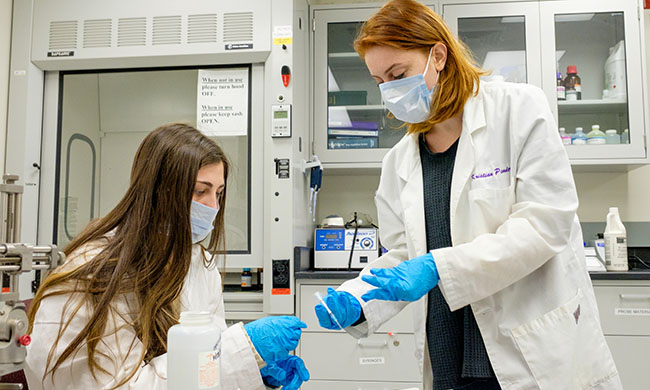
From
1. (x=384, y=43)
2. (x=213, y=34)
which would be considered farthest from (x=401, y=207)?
(x=213, y=34)

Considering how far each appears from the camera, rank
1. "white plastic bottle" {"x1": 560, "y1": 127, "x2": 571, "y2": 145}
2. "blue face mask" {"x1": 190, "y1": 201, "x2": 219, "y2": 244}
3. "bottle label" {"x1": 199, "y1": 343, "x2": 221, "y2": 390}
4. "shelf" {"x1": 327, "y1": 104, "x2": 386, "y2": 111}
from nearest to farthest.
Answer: "bottle label" {"x1": 199, "y1": 343, "x2": 221, "y2": 390}, "blue face mask" {"x1": 190, "y1": 201, "x2": 219, "y2": 244}, "white plastic bottle" {"x1": 560, "y1": 127, "x2": 571, "y2": 145}, "shelf" {"x1": 327, "y1": 104, "x2": 386, "y2": 111}

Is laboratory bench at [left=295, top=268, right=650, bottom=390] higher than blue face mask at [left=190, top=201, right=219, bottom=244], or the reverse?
blue face mask at [left=190, top=201, right=219, bottom=244]

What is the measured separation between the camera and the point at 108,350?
85 cm

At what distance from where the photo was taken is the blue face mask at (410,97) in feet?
3.90

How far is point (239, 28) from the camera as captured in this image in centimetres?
222

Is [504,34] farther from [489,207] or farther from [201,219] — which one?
[201,219]

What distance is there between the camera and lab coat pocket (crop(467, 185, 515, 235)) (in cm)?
108

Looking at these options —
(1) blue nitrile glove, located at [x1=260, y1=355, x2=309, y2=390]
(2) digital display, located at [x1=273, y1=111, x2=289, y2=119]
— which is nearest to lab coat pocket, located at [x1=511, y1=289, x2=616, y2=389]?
(1) blue nitrile glove, located at [x1=260, y1=355, x2=309, y2=390]

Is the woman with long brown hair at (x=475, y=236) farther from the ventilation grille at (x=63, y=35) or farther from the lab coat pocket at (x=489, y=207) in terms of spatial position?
the ventilation grille at (x=63, y=35)

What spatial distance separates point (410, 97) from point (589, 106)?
170 centimetres

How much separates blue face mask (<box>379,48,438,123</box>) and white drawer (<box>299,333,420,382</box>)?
115 cm

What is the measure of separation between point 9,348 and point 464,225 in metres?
0.86

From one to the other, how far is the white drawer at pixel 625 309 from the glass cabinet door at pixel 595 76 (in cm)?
66

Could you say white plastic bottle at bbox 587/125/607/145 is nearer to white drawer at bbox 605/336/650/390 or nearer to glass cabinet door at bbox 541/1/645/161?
glass cabinet door at bbox 541/1/645/161
